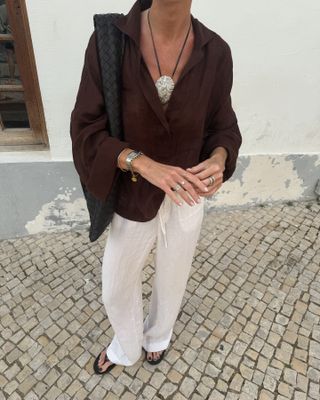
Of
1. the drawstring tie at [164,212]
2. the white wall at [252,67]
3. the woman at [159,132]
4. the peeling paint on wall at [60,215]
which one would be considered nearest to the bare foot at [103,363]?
the woman at [159,132]

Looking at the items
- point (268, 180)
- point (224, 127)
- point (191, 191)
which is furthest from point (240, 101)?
point (191, 191)

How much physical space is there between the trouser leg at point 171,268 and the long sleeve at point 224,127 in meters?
0.28

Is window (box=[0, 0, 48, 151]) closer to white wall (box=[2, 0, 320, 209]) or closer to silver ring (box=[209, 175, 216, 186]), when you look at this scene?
white wall (box=[2, 0, 320, 209])

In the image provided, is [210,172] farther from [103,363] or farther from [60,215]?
[60,215]

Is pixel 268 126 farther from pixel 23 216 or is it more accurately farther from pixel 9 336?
pixel 9 336

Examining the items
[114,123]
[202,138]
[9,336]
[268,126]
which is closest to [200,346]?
[9,336]

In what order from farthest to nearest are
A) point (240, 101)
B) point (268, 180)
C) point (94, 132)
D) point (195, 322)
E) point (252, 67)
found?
point (268, 180) → point (240, 101) → point (252, 67) → point (195, 322) → point (94, 132)

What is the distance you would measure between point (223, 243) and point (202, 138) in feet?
6.40

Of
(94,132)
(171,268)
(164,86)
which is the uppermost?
(164,86)

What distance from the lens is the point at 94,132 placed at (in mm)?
1376

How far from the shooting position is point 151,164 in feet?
4.31

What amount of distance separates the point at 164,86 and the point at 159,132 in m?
0.19

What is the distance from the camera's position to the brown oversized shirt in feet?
4.44

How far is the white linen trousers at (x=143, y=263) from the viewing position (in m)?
1.68
